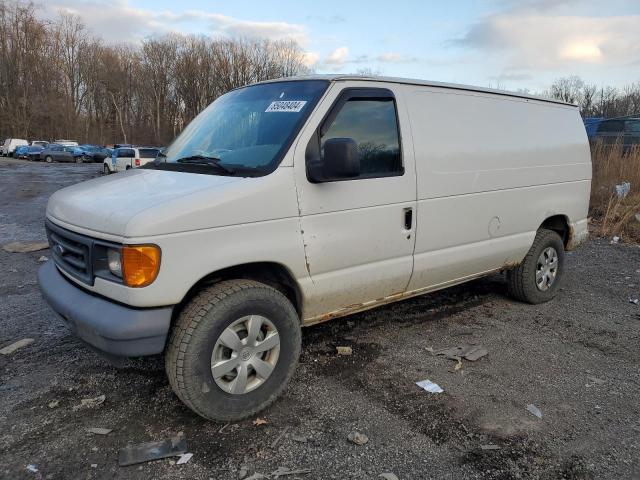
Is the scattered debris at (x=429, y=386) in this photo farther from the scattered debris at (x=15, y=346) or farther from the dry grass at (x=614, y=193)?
the dry grass at (x=614, y=193)

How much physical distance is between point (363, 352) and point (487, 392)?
3.38 feet

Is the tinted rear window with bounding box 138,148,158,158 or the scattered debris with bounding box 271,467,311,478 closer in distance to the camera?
the scattered debris with bounding box 271,467,311,478

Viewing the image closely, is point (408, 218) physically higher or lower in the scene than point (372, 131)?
lower

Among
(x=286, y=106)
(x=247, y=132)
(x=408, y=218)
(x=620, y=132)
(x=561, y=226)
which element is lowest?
(x=561, y=226)

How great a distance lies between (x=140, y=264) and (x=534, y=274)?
415 cm

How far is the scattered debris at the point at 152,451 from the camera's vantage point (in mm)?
2766

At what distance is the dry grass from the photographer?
30.8ft

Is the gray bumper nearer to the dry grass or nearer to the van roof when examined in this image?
the van roof

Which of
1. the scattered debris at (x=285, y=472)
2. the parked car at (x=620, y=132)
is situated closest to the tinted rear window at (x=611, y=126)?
the parked car at (x=620, y=132)

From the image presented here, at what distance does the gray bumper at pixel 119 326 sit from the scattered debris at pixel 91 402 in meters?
0.63

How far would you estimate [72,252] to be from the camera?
3.14 metres

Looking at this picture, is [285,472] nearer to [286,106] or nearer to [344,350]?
[344,350]

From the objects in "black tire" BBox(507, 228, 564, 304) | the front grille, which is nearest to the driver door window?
the front grille

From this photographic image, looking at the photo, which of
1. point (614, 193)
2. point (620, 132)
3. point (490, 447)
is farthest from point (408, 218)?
point (620, 132)
